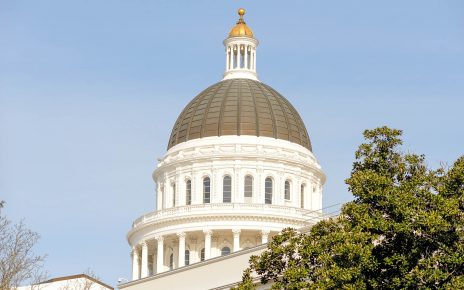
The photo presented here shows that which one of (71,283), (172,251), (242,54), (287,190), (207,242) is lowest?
(71,283)

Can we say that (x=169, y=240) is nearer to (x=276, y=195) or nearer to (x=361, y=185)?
(x=276, y=195)

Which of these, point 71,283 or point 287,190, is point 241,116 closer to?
point 287,190

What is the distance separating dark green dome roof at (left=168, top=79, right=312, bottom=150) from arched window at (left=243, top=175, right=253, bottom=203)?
3.47m

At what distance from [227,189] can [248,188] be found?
1576 mm

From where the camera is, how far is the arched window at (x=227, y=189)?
123125 millimetres

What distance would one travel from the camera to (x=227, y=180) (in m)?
124

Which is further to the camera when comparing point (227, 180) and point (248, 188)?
point (227, 180)

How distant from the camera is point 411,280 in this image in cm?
5381

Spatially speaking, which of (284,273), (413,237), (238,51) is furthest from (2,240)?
(238,51)

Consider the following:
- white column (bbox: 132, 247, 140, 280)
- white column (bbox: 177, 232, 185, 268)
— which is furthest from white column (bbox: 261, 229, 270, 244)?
white column (bbox: 132, 247, 140, 280)

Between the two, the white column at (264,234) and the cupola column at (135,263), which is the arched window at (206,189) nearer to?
the white column at (264,234)

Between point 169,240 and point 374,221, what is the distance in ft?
225

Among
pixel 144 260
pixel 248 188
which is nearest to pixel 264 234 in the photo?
pixel 248 188

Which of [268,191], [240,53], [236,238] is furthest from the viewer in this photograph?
[240,53]
